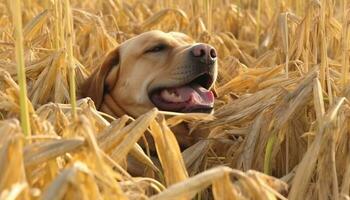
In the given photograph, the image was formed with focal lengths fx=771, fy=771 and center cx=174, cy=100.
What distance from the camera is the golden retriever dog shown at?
4.18m

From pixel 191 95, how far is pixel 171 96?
5.1 inches

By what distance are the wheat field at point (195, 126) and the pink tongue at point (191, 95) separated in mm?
117

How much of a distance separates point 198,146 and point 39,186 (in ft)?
4.64

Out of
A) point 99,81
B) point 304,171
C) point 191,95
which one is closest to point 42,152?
point 304,171

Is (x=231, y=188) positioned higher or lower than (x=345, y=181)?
higher

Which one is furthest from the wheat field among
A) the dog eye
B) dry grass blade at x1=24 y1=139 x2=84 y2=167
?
the dog eye

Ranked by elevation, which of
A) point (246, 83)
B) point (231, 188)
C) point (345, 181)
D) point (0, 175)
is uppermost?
point (0, 175)

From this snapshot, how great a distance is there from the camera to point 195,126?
386 centimetres

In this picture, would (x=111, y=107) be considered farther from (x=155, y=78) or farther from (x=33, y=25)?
(x=33, y=25)

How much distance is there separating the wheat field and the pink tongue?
12 cm

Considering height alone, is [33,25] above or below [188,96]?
above

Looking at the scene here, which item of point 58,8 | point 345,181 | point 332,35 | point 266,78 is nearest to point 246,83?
point 266,78

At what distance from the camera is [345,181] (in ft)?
9.16

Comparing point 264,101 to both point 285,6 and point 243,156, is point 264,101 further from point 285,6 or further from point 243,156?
point 285,6
